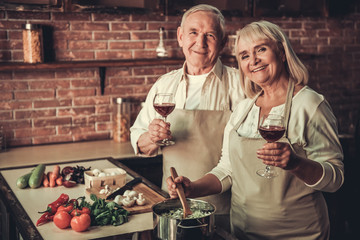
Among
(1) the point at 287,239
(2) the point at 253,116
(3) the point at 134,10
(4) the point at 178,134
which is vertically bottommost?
(1) the point at 287,239

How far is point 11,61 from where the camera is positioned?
346cm

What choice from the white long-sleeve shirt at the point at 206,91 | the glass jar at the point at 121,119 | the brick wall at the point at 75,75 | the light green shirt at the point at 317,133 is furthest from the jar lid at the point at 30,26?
the light green shirt at the point at 317,133

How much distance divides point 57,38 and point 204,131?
5.47 ft

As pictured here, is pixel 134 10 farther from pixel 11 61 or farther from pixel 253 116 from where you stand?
pixel 253 116

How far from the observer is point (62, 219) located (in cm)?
180

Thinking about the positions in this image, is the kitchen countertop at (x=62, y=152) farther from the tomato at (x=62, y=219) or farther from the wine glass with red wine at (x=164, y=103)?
the tomato at (x=62, y=219)

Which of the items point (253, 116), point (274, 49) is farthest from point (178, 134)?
point (274, 49)

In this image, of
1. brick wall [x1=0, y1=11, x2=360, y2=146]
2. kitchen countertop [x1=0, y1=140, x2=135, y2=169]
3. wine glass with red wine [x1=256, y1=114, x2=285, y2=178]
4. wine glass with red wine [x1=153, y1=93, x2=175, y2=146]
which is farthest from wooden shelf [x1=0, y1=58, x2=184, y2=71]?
wine glass with red wine [x1=256, y1=114, x2=285, y2=178]

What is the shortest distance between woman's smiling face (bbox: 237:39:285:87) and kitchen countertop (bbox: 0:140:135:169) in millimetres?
1509

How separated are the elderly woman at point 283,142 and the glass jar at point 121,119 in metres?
1.73

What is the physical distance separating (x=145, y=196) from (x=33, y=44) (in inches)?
69.3

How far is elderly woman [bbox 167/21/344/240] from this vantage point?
1.89 meters

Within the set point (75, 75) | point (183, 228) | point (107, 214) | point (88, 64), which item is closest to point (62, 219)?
point (107, 214)

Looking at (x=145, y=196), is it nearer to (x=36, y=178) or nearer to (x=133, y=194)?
(x=133, y=194)
